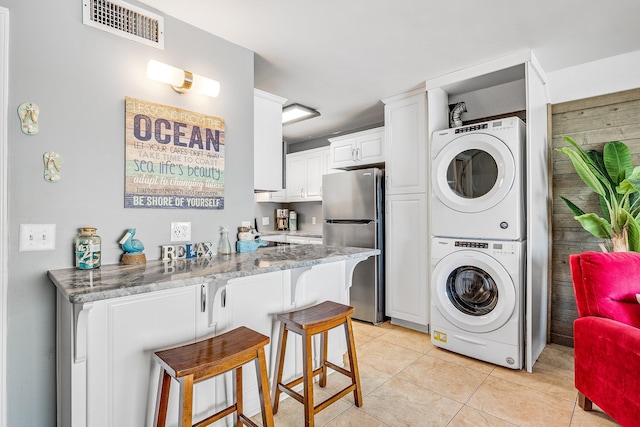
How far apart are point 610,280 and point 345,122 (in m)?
3.15

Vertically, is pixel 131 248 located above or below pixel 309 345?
above

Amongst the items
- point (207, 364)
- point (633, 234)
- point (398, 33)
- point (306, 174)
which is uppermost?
point (398, 33)

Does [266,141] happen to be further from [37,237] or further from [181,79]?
[37,237]

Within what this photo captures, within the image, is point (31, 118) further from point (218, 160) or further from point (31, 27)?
point (218, 160)

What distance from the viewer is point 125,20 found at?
5.74ft

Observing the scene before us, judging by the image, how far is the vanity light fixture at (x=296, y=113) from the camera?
137 inches

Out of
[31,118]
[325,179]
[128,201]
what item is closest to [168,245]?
[128,201]

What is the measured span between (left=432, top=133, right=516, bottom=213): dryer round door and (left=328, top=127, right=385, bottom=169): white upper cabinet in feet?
2.86

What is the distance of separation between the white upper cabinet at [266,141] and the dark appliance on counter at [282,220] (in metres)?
2.46

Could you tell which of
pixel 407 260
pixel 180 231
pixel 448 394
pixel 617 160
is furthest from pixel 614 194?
pixel 180 231

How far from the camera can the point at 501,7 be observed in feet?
6.21

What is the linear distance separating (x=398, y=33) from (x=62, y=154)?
2.07 metres

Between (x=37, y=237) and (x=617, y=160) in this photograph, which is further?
(x=617, y=160)

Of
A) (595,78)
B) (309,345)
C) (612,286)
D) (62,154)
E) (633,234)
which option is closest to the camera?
(62,154)
